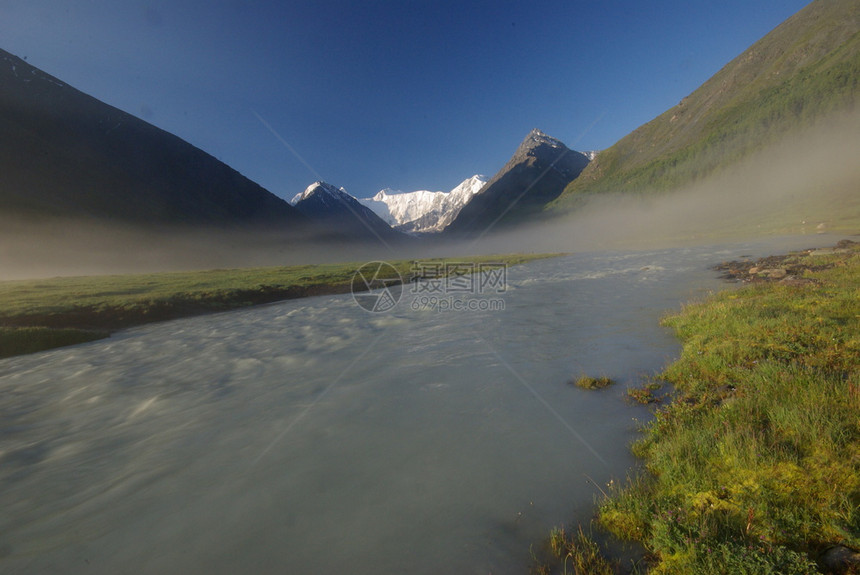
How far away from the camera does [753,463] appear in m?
5.21

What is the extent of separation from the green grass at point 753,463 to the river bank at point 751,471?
2cm

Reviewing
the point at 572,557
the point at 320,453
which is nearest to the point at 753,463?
the point at 572,557

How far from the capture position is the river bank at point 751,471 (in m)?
3.86

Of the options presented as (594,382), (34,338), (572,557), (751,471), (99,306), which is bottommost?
(594,382)

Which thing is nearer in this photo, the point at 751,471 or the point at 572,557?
the point at 572,557

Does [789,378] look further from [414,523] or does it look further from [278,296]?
[278,296]

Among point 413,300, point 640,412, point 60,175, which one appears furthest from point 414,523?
point 60,175

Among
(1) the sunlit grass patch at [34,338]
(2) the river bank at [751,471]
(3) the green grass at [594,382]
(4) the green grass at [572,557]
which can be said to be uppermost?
(1) the sunlit grass patch at [34,338]

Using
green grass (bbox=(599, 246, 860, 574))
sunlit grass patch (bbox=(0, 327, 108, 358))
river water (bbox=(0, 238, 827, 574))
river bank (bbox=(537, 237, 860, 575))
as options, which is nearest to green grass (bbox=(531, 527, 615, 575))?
river bank (bbox=(537, 237, 860, 575))

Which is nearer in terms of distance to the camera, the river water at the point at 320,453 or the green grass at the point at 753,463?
the green grass at the point at 753,463

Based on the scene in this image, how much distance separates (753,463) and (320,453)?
8.67m

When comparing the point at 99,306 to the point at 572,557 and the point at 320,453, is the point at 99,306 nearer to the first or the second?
the point at 320,453

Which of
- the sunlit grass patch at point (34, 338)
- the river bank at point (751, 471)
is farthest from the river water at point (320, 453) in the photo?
the sunlit grass patch at point (34, 338)

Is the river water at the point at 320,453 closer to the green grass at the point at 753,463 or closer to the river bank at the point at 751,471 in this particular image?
the river bank at the point at 751,471
